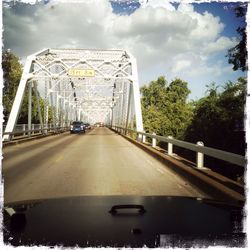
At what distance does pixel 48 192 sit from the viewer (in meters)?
8.00

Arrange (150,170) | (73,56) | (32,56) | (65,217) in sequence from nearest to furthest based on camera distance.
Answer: (65,217) < (150,170) < (32,56) < (73,56)

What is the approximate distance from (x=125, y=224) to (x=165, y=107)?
252ft

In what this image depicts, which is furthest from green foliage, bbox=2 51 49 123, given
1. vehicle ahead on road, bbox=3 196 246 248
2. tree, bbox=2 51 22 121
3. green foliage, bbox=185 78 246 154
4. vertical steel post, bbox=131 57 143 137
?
vehicle ahead on road, bbox=3 196 246 248

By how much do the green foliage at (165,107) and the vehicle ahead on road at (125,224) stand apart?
2347 inches

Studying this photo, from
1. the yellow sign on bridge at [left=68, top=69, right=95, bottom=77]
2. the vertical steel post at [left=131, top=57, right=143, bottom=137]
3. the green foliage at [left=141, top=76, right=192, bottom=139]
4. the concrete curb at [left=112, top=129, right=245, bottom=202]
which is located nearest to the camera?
the concrete curb at [left=112, top=129, right=245, bottom=202]

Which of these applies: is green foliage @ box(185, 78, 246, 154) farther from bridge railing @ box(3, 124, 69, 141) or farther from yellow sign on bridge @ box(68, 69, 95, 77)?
bridge railing @ box(3, 124, 69, 141)

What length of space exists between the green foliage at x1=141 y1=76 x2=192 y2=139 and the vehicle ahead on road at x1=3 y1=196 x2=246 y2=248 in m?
59.6

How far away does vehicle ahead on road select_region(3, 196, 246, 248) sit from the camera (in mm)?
2941

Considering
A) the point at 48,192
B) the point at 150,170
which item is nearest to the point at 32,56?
the point at 150,170

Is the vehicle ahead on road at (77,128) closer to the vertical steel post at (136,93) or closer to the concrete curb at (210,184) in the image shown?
the vertical steel post at (136,93)

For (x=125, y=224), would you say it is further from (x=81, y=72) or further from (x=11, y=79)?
(x=11, y=79)

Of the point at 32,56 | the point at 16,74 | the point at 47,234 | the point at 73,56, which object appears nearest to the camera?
the point at 47,234

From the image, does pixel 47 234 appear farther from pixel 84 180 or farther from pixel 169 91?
pixel 169 91

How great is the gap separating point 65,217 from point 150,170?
328 inches
